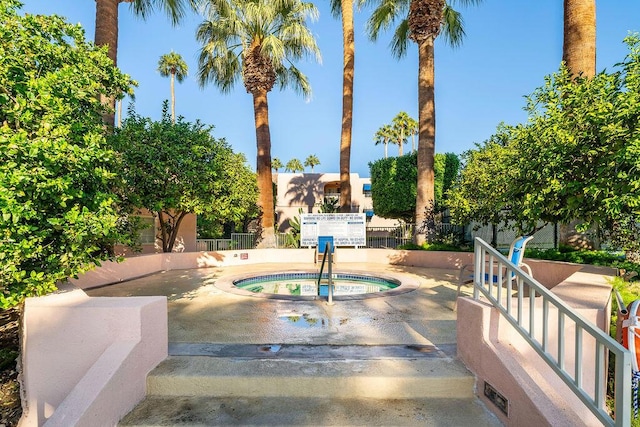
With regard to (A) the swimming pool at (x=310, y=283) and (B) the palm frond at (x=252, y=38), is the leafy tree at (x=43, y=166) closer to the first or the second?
(A) the swimming pool at (x=310, y=283)

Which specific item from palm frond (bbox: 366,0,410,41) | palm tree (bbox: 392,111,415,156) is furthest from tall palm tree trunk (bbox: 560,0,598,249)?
palm tree (bbox: 392,111,415,156)

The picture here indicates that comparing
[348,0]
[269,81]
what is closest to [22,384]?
[269,81]

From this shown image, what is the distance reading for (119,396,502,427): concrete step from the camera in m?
2.96

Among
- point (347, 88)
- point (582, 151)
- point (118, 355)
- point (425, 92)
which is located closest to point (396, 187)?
point (347, 88)

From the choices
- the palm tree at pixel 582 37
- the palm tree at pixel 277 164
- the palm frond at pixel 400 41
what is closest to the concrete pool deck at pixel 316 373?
the palm tree at pixel 582 37

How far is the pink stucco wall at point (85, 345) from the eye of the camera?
323 cm

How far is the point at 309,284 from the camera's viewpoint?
35.1ft

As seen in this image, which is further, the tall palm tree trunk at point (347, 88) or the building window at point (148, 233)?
the tall palm tree trunk at point (347, 88)

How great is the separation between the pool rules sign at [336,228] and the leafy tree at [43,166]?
1009cm

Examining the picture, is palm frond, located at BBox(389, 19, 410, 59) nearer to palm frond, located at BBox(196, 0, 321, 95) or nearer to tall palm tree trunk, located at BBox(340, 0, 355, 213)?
tall palm tree trunk, located at BBox(340, 0, 355, 213)

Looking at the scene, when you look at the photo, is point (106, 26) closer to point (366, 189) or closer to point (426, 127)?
point (426, 127)

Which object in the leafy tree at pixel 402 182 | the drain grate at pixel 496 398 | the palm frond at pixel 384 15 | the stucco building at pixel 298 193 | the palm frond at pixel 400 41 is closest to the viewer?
the drain grate at pixel 496 398

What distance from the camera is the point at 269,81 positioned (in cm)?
1588

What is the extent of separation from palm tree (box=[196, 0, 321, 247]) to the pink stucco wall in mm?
11857
